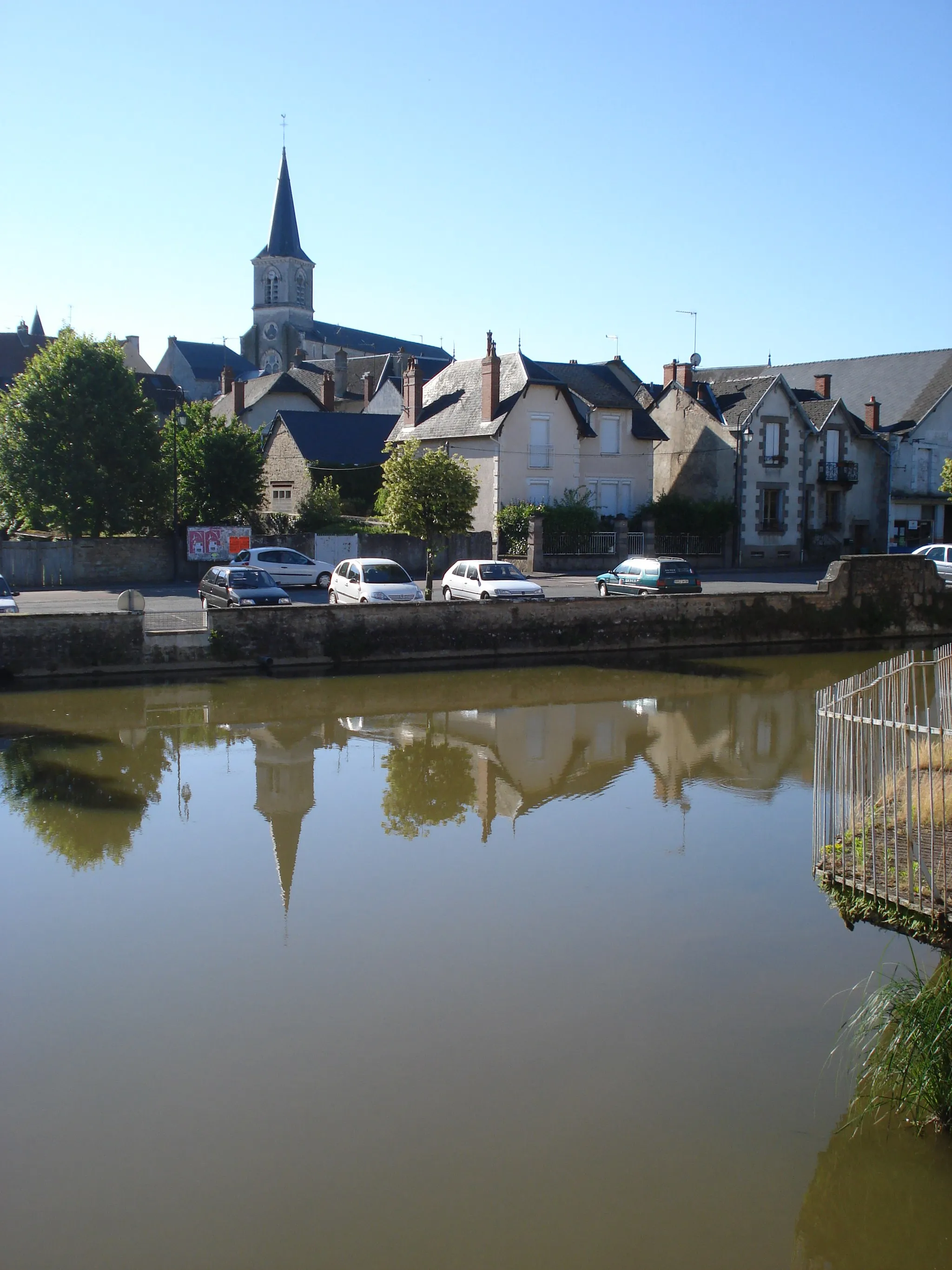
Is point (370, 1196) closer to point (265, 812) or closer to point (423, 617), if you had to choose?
point (265, 812)

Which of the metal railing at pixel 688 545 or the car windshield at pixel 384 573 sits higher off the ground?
the metal railing at pixel 688 545

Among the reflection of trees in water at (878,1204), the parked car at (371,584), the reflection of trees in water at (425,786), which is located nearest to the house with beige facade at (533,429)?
the parked car at (371,584)

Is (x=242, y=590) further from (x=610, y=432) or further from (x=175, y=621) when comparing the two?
(x=610, y=432)

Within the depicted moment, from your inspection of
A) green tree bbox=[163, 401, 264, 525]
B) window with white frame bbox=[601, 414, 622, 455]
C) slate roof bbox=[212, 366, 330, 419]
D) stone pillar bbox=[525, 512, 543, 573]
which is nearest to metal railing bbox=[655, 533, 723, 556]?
window with white frame bbox=[601, 414, 622, 455]

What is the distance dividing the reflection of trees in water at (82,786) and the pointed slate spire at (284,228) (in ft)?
279

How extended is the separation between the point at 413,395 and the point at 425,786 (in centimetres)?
3092

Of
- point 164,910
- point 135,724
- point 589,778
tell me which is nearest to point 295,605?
point 135,724

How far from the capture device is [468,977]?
8156mm

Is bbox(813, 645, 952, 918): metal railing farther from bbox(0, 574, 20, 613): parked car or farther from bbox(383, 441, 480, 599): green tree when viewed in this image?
bbox(383, 441, 480, 599): green tree

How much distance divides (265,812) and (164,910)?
3105mm

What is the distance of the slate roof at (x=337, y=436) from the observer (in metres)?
46.2

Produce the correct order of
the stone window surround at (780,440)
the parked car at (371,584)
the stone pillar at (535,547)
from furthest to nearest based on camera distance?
the stone window surround at (780,440), the stone pillar at (535,547), the parked car at (371,584)

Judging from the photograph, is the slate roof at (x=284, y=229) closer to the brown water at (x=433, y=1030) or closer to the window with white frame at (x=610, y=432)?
the window with white frame at (x=610, y=432)

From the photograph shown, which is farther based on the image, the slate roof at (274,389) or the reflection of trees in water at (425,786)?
the slate roof at (274,389)
